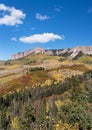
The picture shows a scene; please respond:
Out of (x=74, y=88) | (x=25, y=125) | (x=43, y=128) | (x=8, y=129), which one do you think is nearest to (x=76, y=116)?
(x=74, y=88)

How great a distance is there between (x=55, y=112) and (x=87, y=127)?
8669 centimetres

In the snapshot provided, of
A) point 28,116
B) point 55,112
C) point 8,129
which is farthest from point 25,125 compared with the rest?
point 55,112

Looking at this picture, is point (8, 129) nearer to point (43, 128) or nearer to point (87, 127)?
point (43, 128)

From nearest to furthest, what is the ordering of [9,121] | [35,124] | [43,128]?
[43,128]
[35,124]
[9,121]

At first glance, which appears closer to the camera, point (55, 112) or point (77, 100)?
point (77, 100)

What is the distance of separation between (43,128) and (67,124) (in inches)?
3188

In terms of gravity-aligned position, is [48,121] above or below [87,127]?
below

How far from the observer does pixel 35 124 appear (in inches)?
6850

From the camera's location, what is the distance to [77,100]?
95.1 meters

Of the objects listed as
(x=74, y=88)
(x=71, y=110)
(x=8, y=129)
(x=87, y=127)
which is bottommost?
(x=8, y=129)

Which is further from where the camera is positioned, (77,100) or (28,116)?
(28,116)

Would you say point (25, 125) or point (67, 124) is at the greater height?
point (67, 124)

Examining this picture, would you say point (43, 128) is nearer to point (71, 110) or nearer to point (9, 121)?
point (9, 121)

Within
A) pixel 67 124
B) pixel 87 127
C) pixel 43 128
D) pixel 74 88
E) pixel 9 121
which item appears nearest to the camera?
pixel 67 124
